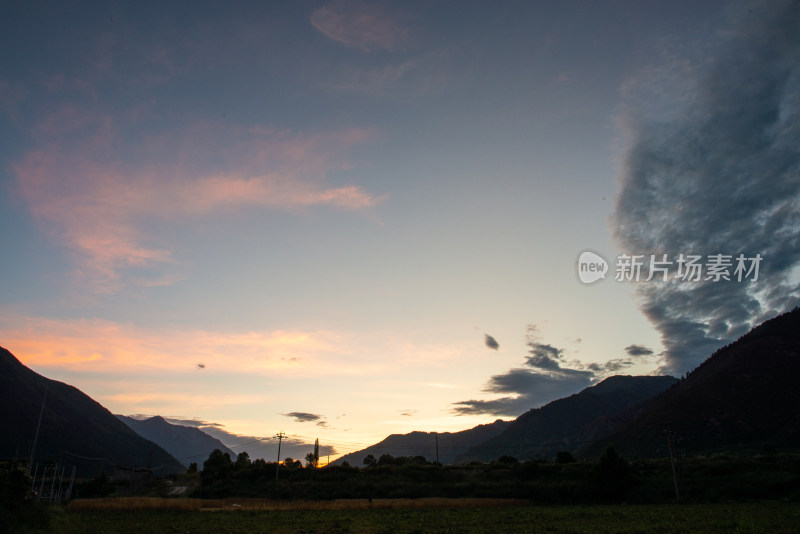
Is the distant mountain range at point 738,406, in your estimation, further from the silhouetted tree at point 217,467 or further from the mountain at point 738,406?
the silhouetted tree at point 217,467

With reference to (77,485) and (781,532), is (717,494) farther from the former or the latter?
(77,485)

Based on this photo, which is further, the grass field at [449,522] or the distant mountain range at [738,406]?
the distant mountain range at [738,406]

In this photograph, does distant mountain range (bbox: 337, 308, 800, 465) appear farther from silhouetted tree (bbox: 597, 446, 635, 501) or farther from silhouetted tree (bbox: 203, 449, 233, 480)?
silhouetted tree (bbox: 597, 446, 635, 501)

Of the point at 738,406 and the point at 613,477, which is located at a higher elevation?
the point at 738,406

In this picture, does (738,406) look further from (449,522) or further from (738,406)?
(449,522)

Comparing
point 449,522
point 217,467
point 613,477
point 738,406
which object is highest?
point 738,406

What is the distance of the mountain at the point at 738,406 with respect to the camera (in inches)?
5039

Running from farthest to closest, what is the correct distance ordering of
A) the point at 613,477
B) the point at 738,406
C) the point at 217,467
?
the point at 738,406
the point at 217,467
the point at 613,477

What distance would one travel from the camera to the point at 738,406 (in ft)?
465

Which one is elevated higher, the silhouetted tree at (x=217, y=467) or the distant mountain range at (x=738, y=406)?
the distant mountain range at (x=738, y=406)

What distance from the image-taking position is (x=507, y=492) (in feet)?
232

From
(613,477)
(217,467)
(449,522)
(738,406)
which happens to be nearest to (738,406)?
(738,406)

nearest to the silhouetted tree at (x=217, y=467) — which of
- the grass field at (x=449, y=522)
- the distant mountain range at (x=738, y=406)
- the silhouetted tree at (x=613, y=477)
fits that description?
the distant mountain range at (x=738, y=406)

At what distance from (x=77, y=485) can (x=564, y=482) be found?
100721mm
